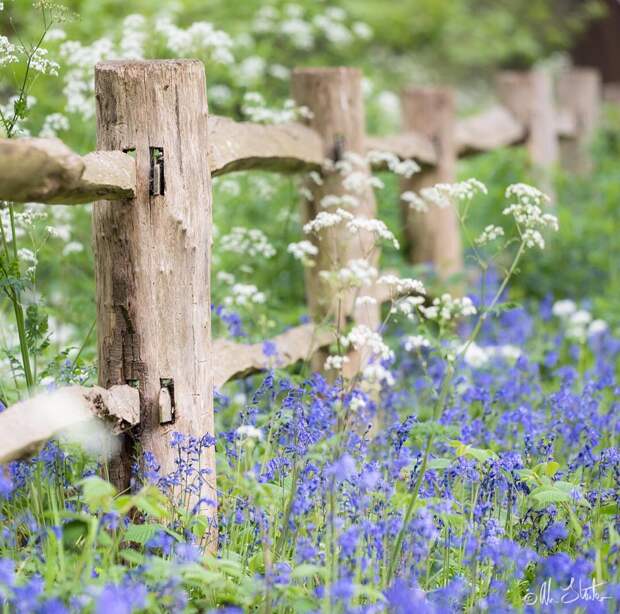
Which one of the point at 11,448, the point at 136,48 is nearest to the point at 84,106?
the point at 136,48

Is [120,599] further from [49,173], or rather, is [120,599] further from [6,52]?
[6,52]

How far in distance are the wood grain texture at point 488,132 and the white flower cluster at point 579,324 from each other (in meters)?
1.41

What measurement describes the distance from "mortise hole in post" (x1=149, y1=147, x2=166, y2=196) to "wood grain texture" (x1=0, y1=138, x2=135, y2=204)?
0.68 feet

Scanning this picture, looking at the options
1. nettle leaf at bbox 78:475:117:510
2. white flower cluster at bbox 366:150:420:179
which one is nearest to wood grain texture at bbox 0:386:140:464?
nettle leaf at bbox 78:475:117:510

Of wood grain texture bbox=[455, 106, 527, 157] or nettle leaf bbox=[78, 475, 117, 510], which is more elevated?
wood grain texture bbox=[455, 106, 527, 157]

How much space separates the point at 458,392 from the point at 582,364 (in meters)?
1.93

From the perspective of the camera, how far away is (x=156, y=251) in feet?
9.95

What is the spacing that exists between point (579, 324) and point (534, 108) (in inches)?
118

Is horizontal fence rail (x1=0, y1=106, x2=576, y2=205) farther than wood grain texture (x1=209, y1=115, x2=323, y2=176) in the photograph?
No

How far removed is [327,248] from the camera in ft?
15.9

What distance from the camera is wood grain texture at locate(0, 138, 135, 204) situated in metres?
2.40

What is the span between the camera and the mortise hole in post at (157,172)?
3014 mm

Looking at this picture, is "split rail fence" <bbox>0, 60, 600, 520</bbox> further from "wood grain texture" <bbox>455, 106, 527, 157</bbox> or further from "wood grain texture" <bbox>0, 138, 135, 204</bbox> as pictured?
"wood grain texture" <bbox>455, 106, 527, 157</bbox>

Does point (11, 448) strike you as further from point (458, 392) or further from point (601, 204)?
point (601, 204)
